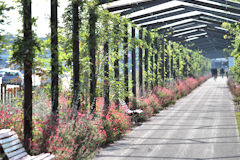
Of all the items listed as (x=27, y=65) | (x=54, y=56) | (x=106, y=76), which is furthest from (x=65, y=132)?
(x=106, y=76)

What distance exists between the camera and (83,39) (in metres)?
10.0

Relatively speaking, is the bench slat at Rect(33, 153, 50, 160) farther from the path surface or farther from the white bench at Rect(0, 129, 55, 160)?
the path surface

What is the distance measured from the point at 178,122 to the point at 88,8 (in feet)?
16.5

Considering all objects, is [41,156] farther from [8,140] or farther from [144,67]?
[144,67]

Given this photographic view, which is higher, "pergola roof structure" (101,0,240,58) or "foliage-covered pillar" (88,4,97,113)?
"pergola roof structure" (101,0,240,58)

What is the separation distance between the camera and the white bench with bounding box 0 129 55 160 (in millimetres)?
5164

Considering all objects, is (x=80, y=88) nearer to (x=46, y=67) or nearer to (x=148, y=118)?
(x=46, y=67)

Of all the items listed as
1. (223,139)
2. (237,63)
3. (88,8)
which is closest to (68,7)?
(88,8)

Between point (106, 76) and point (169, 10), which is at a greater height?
point (169, 10)

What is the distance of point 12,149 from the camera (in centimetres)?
532

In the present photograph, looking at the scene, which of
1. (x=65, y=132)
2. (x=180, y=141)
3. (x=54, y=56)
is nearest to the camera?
(x=65, y=132)

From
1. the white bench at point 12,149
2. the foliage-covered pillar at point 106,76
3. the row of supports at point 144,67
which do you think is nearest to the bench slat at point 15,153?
the white bench at point 12,149

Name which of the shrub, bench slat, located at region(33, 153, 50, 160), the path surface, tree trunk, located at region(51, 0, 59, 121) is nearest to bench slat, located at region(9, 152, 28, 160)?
bench slat, located at region(33, 153, 50, 160)

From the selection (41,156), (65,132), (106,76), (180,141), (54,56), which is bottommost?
(180,141)
